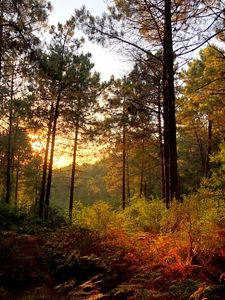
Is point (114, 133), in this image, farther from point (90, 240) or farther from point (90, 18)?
point (90, 240)

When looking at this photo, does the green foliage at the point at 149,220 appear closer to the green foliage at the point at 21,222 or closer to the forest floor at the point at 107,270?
the forest floor at the point at 107,270

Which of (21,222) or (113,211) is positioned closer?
(113,211)

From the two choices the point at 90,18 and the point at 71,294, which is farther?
the point at 90,18

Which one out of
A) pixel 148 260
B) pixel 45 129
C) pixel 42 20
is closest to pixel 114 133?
pixel 45 129

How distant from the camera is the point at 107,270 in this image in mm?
6762

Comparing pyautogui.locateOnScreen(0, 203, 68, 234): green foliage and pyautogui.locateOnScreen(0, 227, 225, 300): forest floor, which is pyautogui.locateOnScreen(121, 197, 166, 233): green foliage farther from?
pyautogui.locateOnScreen(0, 203, 68, 234): green foliage

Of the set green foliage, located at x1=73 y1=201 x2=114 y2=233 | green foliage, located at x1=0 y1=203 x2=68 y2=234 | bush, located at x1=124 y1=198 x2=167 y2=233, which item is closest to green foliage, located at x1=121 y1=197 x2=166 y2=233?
bush, located at x1=124 y1=198 x2=167 y2=233

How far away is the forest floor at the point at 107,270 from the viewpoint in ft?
17.6

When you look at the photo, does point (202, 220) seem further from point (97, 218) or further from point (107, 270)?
point (97, 218)

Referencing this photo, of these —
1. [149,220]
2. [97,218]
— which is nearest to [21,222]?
[97,218]

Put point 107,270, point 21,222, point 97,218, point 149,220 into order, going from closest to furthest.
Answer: point 107,270
point 149,220
point 97,218
point 21,222

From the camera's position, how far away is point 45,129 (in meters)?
21.8

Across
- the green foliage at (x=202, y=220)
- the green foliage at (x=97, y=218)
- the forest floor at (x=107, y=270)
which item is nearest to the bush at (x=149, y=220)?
the forest floor at (x=107, y=270)

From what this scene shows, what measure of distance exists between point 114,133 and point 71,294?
21676 millimetres
